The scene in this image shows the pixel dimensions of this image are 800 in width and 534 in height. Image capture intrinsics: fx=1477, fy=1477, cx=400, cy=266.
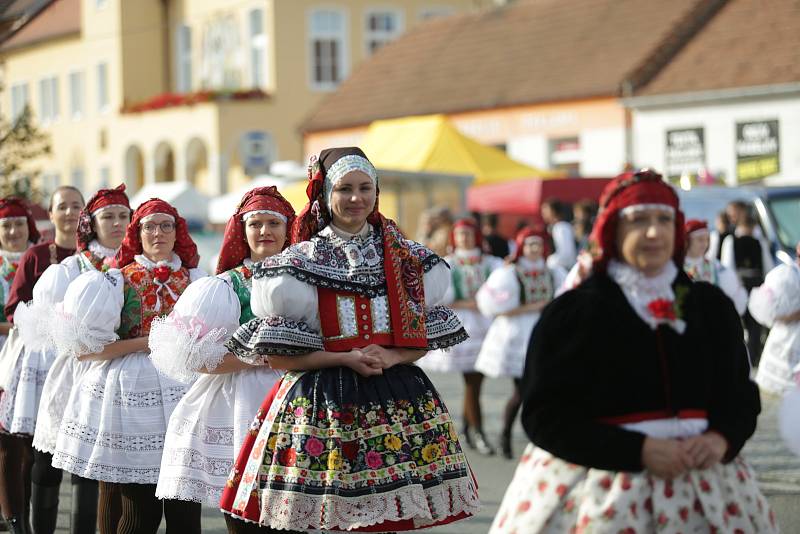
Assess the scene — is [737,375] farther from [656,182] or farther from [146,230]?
[146,230]

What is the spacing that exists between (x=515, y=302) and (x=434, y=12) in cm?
3099

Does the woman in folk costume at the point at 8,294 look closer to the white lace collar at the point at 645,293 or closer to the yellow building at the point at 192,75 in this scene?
the white lace collar at the point at 645,293

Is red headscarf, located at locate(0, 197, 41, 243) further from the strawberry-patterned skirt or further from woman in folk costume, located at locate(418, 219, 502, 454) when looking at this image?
the strawberry-patterned skirt

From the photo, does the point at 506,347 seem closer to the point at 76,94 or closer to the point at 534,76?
the point at 534,76

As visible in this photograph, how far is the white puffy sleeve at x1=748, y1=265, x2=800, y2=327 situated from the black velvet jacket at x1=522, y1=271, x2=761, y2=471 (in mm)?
4911

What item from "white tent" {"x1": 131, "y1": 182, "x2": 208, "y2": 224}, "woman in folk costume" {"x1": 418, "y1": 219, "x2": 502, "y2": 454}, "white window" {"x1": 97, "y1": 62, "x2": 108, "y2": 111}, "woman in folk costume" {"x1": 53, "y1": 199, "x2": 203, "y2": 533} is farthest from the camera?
"white window" {"x1": 97, "y1": 62, "x2": 108, "y2": 111}

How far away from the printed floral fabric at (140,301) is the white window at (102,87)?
41.2 meters

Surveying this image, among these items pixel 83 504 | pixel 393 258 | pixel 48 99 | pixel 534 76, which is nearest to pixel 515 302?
pixel 83 504

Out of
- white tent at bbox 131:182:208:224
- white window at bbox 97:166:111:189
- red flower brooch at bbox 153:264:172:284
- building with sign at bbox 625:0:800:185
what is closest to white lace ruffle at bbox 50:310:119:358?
red flower brooch at bbox 153:264:172:284

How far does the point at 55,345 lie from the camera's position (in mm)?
6887

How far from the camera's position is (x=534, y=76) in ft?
105

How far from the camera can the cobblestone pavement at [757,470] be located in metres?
8.23

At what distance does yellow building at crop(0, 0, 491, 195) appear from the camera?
40.6m

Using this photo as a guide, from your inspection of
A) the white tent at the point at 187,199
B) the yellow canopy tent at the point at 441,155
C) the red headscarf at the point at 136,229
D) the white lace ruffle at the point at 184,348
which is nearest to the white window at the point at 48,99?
the white tent at the point at 187,199
